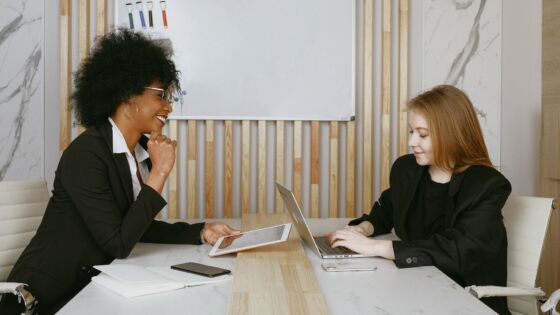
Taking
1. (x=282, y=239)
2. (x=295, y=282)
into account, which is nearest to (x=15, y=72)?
(x=282, y=239)

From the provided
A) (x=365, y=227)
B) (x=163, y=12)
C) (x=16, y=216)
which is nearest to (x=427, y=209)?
(x=365, y=227)

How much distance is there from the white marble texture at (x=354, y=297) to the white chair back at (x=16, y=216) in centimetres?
88

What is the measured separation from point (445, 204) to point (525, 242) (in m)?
0.30

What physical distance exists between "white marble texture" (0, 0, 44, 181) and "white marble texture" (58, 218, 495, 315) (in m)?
2.54

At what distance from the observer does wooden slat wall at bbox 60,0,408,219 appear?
3.88 metres

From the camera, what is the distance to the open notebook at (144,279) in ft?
4.80

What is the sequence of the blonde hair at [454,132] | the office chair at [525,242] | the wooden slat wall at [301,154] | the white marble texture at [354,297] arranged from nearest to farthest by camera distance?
the white marble texture at [354,297]
the office chair at [525,242]
the blonde hair at [454,132]
the wooden slat wall at [301,154]

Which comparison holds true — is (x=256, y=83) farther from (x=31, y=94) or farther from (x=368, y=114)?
(x=31, y=94)

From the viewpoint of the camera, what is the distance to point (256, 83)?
12.6ft

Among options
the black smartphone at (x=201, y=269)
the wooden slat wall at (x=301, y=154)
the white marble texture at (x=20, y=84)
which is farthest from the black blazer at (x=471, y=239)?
the white marble texture at (x=20, y=84)

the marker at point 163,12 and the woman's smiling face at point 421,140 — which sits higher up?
the marker at point 163,12

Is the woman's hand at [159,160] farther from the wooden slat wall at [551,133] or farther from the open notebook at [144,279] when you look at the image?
the wooden slat wall at [551,133]

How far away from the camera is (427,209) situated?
2.26 metres

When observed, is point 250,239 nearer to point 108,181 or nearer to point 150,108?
point 108,181
